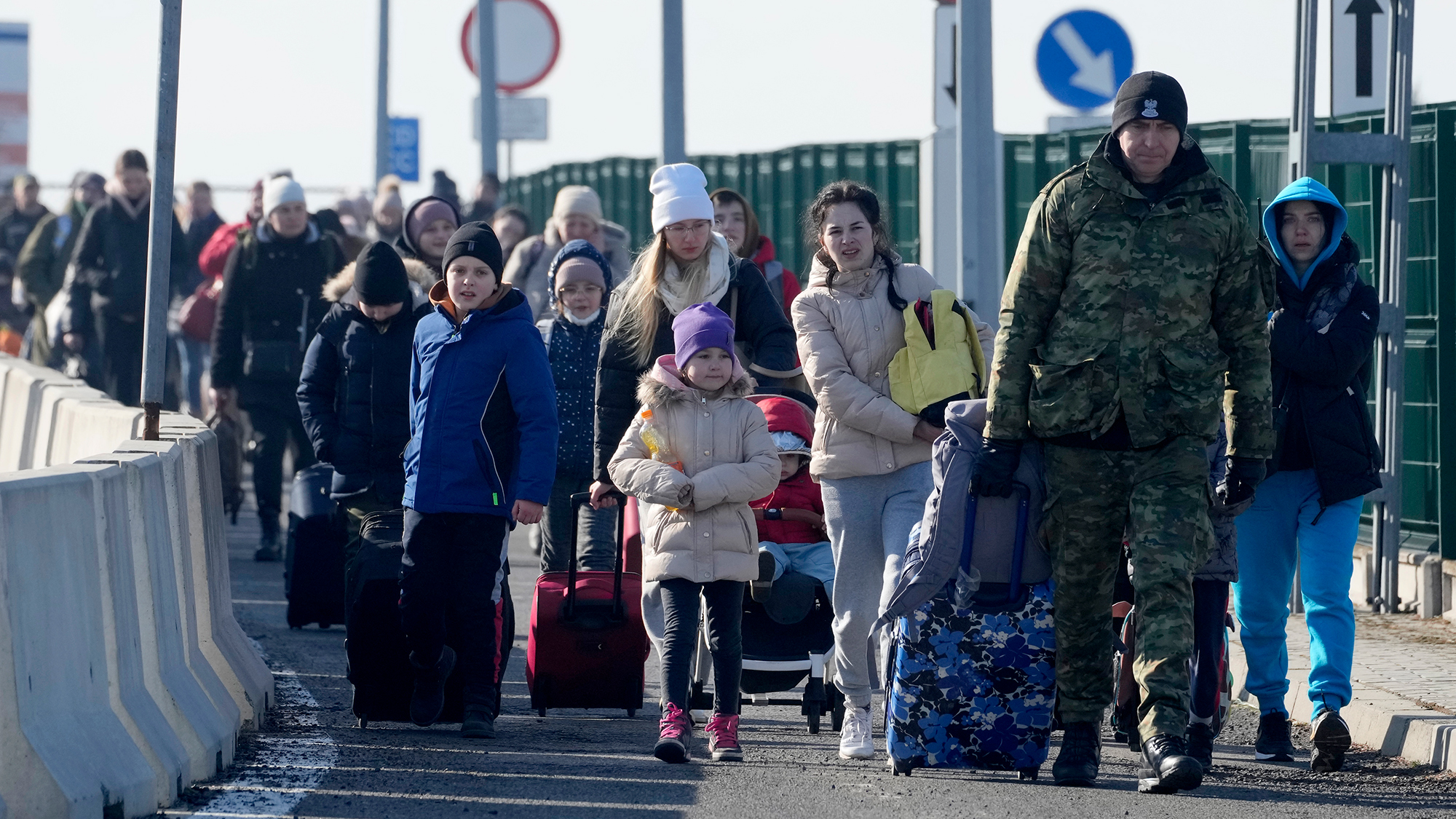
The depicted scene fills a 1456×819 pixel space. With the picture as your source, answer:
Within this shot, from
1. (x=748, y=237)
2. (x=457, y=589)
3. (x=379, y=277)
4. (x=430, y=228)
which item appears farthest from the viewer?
(x=430, y=228)

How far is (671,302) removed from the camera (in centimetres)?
880

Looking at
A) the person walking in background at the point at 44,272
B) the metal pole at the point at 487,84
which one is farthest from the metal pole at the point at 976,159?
the person walking in background at the point at 44,272

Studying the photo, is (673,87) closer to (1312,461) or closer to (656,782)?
(1312,461)

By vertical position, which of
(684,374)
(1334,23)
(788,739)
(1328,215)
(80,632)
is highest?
(1334,23)

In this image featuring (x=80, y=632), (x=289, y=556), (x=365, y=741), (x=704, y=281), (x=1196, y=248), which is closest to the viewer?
(x=80, y=632)

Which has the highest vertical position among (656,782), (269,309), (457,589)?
(269,309)

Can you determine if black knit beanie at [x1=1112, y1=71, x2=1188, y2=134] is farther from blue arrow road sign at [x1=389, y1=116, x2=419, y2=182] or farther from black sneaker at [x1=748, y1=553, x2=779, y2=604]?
blue arrow road sign at [x1=389, y1=116, x2=419, y2=182]

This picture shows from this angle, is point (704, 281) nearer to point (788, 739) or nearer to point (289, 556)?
point (788, 739)

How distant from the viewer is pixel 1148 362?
279 inches

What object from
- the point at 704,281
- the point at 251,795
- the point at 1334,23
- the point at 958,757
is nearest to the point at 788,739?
the point at 958,757

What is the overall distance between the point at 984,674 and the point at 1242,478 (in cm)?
103

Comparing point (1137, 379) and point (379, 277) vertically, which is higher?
point (379, 277)

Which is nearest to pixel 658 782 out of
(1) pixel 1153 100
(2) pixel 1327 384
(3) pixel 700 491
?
(3) pixel 700 491

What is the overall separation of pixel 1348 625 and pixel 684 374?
2489mm
